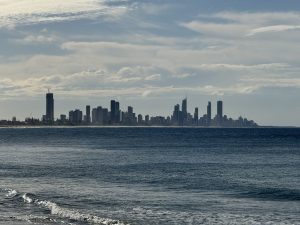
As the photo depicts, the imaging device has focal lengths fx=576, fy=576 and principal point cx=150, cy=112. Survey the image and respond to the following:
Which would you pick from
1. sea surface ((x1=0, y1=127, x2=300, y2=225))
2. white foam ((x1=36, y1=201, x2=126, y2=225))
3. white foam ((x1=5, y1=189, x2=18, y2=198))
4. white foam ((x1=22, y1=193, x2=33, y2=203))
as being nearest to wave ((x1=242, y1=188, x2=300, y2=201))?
sea surface ((x1=0, y1=127, x2=300, y2=225))

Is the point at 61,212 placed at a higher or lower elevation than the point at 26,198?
lower

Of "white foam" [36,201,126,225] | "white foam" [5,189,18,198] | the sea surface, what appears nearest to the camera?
"white foam" [36,201,126,225]

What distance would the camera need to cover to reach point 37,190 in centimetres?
5203

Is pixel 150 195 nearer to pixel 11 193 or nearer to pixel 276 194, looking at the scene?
pixel 276 194

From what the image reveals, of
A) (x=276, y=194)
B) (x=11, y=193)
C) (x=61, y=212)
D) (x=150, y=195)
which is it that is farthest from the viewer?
(x=11, y=193)

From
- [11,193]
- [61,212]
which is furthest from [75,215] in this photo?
[11,193]

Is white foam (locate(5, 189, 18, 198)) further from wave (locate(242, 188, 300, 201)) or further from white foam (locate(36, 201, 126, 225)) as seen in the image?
wave (locate(242, 188, 300, 201))

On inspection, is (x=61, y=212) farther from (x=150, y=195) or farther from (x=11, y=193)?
(x=11, y=193)

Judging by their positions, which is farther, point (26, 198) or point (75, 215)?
point (26, 198)

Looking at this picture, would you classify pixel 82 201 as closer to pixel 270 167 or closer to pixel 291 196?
pixel 291 196

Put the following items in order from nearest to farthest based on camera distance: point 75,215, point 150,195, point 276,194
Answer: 1. point 75,215
2. point 150,195
3. point 276,194

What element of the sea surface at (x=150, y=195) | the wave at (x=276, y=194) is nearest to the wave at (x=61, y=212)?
the sea surface at (x=150, y=195)

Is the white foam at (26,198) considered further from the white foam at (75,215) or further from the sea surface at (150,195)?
the white foam at (75,215)

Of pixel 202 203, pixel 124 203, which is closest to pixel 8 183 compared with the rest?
pixel 124 203
